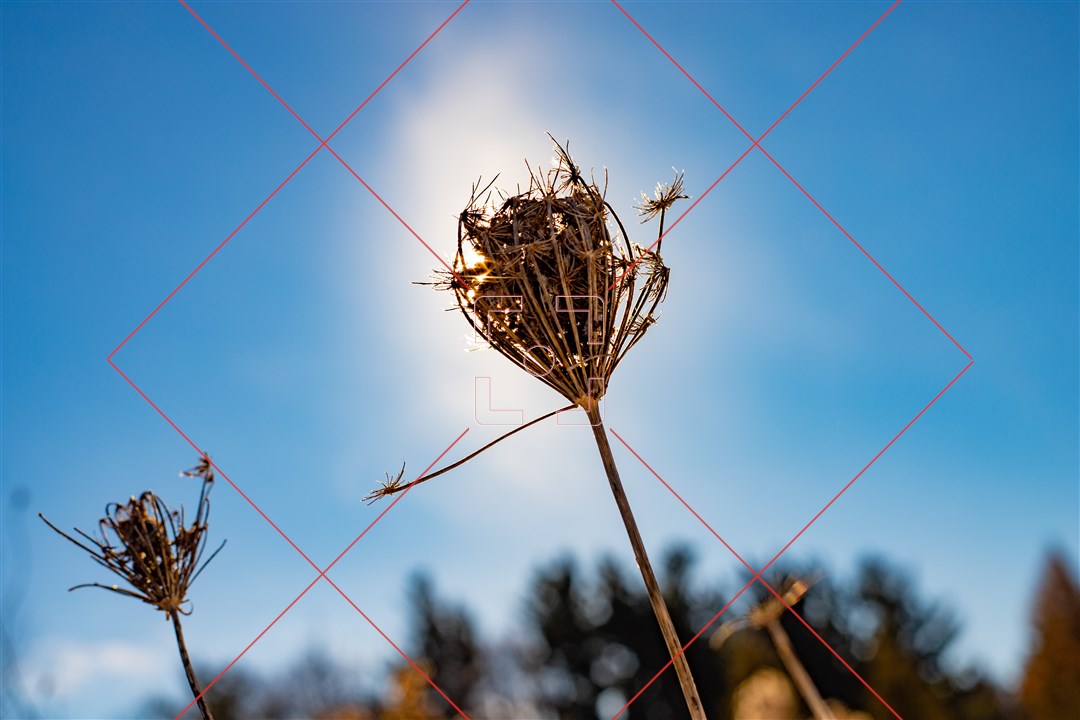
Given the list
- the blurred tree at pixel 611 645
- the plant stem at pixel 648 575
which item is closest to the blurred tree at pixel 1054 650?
the blurred tree at pixel 611 645

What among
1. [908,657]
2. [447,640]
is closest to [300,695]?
[447,640]

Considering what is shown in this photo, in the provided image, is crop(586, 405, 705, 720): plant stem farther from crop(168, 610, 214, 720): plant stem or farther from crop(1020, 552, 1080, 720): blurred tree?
crop(1020, 552, 1080, 720): blurred tree

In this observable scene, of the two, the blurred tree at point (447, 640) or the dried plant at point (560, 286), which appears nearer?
the dried plant at point (560, 286)

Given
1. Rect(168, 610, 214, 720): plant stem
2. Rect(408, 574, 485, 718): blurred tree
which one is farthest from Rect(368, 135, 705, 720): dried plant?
Rect(408, 574, 485, 718): blurred tree

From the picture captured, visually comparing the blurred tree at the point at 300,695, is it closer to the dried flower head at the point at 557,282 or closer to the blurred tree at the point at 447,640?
the blurred tree at the point at 447,640

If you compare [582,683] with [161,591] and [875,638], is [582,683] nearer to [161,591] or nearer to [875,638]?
[875,638]

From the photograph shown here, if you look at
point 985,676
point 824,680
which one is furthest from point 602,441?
point 985,676

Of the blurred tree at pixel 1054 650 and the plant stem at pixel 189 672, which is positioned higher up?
the plant stem at pixel 189 672
